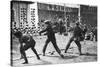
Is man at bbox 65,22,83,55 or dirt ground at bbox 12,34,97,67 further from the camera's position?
man at bbox 65,22,83,55

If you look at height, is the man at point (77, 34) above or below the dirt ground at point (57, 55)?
above

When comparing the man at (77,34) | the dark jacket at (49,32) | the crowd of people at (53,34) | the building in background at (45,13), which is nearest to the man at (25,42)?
the crowd of people at (53,34)

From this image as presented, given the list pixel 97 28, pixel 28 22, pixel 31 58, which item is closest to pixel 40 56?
pixel 31 58

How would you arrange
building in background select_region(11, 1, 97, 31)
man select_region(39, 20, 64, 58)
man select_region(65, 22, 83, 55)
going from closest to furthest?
building in background select_region(11, 1, 97, 31) < man select_region(39, 20, 64, 58) < man select_region(65, 22, 83, 55)

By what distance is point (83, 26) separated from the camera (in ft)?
10.8

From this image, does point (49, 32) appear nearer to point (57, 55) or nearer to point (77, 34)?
point (57, 55)

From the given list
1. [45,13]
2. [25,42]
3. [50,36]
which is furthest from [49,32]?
[25,42]

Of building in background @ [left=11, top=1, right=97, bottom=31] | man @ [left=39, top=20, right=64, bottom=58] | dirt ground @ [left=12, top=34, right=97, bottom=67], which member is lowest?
dirt ground @ [left=12, top=34, right=97, bottom=67]

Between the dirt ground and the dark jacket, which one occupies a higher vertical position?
the dark jacket

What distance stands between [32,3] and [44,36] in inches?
23.5

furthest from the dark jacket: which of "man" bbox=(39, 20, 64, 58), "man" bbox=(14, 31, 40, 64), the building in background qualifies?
"man" bbox=(14, 31, 40, 64)

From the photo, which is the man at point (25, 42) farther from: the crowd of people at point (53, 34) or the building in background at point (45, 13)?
the building in background at point (45, 13)

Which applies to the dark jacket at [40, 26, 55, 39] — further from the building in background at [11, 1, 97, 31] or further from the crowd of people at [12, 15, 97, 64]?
the building in background at [11, 1, 97, 31]

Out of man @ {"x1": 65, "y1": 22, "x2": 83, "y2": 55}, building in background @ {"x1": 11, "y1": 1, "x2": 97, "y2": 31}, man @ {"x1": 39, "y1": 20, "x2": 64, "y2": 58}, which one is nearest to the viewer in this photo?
building in background @ {"x1": 11, "y1": 1, "x2": 97, "y2": 31}
